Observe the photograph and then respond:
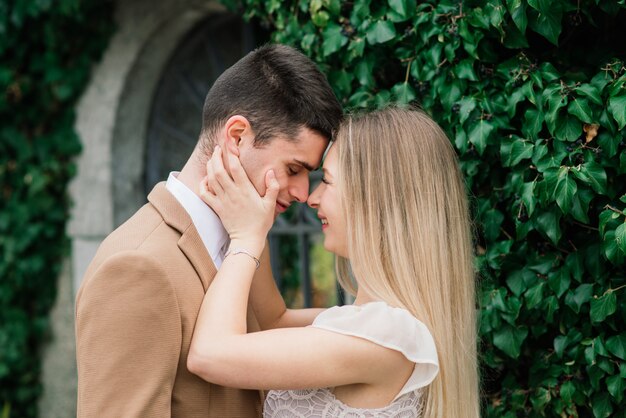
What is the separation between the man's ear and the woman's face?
0.74 ft

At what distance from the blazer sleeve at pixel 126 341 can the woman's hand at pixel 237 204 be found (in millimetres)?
267

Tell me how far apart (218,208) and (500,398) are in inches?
45.8

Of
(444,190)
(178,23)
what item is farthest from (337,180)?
(178,23)

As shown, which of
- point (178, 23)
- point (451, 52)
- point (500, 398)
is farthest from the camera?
point (178, 23)

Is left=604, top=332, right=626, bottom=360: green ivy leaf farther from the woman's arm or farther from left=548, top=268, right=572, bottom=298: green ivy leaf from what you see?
the woman's arm

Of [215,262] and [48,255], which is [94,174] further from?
[215,262]

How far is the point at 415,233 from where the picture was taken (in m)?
1.83

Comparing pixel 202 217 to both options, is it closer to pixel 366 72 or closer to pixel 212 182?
pixel 212 182

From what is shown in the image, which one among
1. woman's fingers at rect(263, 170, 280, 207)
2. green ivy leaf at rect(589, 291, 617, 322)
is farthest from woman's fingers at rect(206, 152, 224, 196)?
green ivy leaf at rect(589, 291, 617, 322)

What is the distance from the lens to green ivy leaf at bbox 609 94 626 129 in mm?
1811

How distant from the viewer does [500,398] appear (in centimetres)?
231

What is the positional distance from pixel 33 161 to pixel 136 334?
305 centimetres

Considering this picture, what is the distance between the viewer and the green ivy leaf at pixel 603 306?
191cm

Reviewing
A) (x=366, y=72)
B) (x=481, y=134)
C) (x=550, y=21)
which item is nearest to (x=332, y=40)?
(x=366, y=72)
